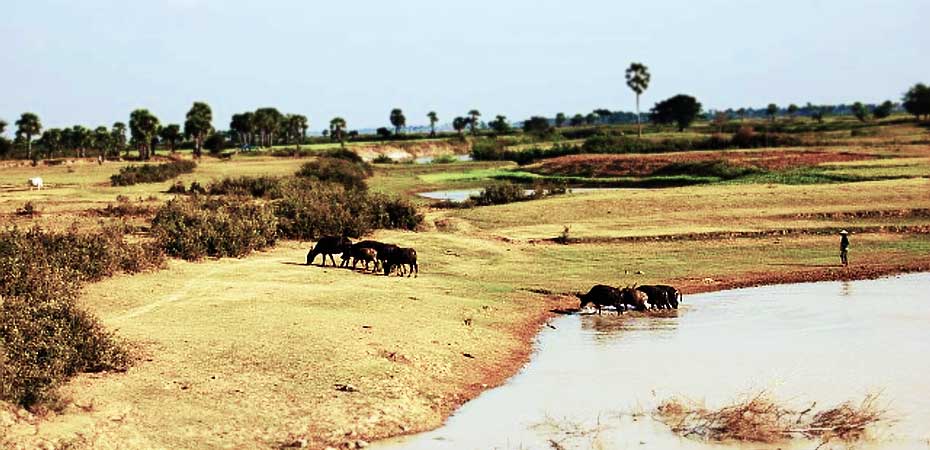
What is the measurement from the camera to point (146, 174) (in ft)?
191

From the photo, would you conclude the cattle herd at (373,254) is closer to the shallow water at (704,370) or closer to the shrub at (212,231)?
the shrub at (212,231)

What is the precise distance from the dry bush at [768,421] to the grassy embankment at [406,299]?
3.49 m

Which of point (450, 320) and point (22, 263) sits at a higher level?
point (22, 263)

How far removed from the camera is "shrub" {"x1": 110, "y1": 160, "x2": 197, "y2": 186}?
182 feet

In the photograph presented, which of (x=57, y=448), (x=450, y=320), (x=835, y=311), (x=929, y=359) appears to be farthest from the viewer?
(x=835, y=311)

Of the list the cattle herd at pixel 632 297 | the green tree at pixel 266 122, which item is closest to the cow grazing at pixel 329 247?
the cattle herd at pixel 632 297

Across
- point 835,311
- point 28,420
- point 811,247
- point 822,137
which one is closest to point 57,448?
point 28,420

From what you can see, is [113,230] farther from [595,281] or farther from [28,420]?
[28,420]

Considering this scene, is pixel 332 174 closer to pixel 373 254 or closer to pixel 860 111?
pixel 373 254

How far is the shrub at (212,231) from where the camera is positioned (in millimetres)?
25906

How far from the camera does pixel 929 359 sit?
17.7m

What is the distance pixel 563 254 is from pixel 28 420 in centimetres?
2180

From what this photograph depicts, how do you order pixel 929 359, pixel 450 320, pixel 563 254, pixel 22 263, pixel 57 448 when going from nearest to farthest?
pixel 57 448, pixel 929 359, pixel 22 263, pixel 450 320, pixel 563 254

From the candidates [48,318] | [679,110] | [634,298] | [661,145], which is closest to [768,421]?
[634,298]
